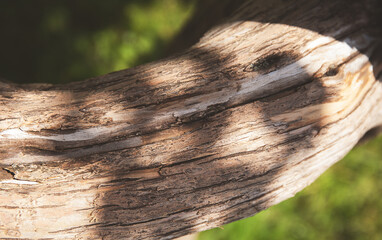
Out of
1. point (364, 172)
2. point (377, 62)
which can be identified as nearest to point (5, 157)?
point (377, 62)

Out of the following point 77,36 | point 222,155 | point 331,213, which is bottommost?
A: point 331,213

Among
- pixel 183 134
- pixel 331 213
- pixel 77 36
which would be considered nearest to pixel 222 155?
pixel 183 134

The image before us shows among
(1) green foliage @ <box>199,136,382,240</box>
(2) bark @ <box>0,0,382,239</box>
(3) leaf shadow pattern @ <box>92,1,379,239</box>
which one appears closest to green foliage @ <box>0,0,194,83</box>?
(1) green foliage @ <box>199,136,382,240</box>

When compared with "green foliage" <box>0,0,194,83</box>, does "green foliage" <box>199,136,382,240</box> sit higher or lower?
lower

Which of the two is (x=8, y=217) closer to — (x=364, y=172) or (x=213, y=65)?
(x=213, y=65)

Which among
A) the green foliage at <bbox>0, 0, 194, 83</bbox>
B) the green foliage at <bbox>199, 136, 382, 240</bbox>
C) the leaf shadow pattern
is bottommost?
the green foliage at <bbox>199, 136, 382, 240</bbox>

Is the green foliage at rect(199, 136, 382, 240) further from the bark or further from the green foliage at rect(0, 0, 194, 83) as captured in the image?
the green foliage at rect(0, 0, 194, 83)

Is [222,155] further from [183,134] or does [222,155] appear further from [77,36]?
[77,36]
